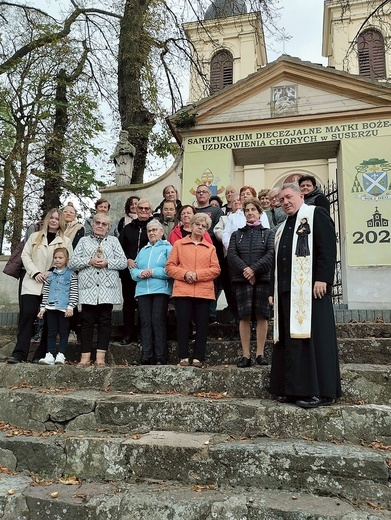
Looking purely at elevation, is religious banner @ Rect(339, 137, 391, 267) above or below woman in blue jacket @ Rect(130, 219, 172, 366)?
above

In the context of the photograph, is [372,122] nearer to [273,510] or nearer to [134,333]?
[134,333]

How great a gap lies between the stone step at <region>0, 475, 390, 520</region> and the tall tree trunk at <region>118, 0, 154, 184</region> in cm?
873

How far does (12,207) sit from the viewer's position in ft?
48.2

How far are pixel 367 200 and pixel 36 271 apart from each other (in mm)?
5224

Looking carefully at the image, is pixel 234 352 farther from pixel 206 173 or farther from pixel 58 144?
pixel 58 144

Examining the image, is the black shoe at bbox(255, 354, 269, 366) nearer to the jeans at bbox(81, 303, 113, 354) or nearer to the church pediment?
the jeans at bbox(81, 303, 113, 354)

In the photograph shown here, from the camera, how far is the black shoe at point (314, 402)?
3773mm

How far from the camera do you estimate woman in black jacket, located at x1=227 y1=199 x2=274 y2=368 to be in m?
4.79

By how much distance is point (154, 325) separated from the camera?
5.11 m

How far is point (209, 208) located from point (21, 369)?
117 inches

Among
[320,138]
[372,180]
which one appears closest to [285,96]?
[320,138]

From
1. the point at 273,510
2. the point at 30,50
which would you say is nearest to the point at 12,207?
the point at 30,50

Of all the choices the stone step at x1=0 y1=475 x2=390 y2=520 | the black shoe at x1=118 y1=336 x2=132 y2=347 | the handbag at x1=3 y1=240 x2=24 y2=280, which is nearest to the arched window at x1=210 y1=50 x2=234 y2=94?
the handbag at x1=3 y1=240 x2=24 y2=280

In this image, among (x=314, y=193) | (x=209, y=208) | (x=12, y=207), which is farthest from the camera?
(x=12, y=207)
